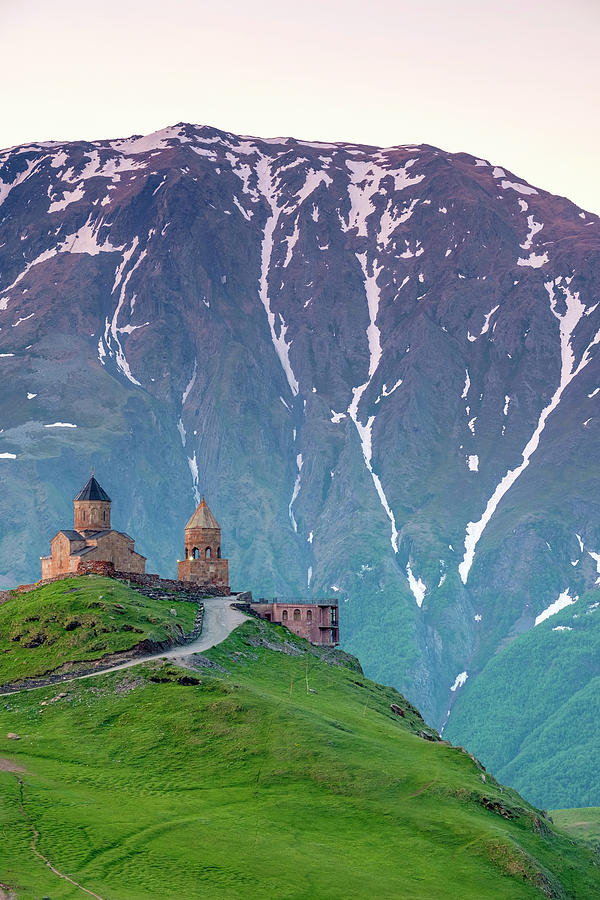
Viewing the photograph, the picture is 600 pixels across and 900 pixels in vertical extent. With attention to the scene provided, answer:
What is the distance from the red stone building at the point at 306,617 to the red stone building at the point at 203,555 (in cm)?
575

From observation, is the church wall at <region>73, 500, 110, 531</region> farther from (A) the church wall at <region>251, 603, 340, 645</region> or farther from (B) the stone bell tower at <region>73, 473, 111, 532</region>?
(A) the church wall at <region>251, 603, 340, 645</region>

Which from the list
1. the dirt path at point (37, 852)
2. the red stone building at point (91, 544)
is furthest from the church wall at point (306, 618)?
the dirt path at point (37, 852)

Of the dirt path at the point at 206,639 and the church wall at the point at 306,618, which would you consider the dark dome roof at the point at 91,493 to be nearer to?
the dirt path at the point at 206,639

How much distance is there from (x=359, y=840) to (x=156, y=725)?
1905 cm

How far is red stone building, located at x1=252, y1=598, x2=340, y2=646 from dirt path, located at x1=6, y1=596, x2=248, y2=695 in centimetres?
691

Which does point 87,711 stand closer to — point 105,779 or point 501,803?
point 105,779

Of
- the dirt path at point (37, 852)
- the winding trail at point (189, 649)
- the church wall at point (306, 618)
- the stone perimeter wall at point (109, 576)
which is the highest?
the church wall at point (306, 618)

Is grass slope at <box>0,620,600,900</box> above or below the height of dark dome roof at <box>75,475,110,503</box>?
below

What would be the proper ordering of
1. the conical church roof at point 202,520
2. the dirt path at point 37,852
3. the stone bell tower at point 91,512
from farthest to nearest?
the conical church roof at point 202,520
the stone bell tower at point 91,512
the dirt path at point 37,852

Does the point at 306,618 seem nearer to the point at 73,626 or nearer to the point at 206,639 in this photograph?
the point at 206,639

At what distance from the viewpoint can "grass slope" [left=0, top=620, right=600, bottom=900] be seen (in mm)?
76000

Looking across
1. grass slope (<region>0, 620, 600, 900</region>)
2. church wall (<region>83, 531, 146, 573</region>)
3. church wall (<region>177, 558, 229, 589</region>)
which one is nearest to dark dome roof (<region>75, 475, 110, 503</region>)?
church wall (<region>83, 531, 146, 573</region>)

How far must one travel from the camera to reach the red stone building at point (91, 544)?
15062cm

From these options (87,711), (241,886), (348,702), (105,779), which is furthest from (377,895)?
(348,702)
